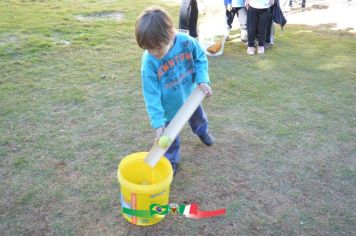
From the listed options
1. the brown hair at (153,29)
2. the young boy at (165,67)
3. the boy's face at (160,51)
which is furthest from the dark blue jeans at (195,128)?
the brown hair at (153,29)

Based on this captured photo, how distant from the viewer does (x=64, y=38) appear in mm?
4500

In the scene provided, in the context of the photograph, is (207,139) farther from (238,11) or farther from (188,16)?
(238,11)

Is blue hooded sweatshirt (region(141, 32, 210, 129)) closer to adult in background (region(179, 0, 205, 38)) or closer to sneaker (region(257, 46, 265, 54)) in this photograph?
adult in background (region(179, 0, 205, 38))

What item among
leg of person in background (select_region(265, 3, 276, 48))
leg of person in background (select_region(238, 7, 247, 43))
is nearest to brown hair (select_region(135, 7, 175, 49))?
leg of person in background (select_region(265, 3, 276, 48))

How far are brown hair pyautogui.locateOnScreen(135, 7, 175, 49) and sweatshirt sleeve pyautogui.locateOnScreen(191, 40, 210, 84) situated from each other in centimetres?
37

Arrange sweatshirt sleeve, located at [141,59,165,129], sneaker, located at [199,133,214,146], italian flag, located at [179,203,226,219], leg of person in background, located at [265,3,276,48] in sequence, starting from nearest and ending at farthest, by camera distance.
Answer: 1. italian flag, located at [179,203,226,219]
2. sweatshirt sleeve, located at [141,59,165,129]
3. sneaker, located at [199,133,214,146]
4. leg of person in background, located at [265,3,276,48]

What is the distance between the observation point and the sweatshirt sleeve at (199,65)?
206 cm

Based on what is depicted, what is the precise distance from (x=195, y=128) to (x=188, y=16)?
183 centimetres

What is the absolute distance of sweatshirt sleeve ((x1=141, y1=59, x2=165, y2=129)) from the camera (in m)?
1.92

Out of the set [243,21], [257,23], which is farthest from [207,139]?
[243,21]

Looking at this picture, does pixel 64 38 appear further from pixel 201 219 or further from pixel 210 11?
pixel 201 219

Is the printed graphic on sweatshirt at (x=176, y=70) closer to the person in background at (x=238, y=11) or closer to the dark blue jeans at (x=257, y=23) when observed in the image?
the dark blue jeans at (x=257, y=23)

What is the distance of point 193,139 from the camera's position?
8.78 feet

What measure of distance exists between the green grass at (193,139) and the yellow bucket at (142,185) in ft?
0.46
